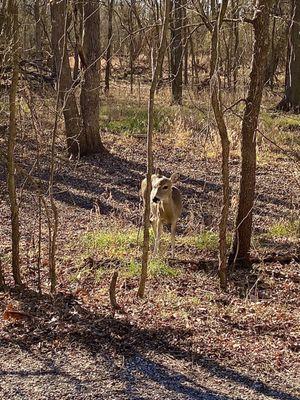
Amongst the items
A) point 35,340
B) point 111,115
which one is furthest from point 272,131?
point 35,340

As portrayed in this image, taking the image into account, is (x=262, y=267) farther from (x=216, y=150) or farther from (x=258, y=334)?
(x=216, y=150)

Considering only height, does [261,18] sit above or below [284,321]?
above

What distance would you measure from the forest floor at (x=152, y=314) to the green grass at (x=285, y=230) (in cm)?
2

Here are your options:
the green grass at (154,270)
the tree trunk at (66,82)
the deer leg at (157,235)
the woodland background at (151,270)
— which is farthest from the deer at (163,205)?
the tree trunk at (66,82)

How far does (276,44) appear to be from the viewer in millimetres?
32656

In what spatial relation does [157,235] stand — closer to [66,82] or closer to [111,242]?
[111,242]

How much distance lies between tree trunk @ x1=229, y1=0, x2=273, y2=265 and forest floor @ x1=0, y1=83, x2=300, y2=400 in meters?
0.37

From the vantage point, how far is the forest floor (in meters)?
4.41

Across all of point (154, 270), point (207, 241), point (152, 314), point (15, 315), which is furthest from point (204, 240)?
point (15, 315)

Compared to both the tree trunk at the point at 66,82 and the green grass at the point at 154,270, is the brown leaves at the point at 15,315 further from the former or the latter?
the tree trunk at the point at 66,82

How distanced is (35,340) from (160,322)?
1.14 m

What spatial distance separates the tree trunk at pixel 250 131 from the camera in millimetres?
6461

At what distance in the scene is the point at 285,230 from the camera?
30.2 ft

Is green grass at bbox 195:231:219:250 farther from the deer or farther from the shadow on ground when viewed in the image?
the shadow on ground
